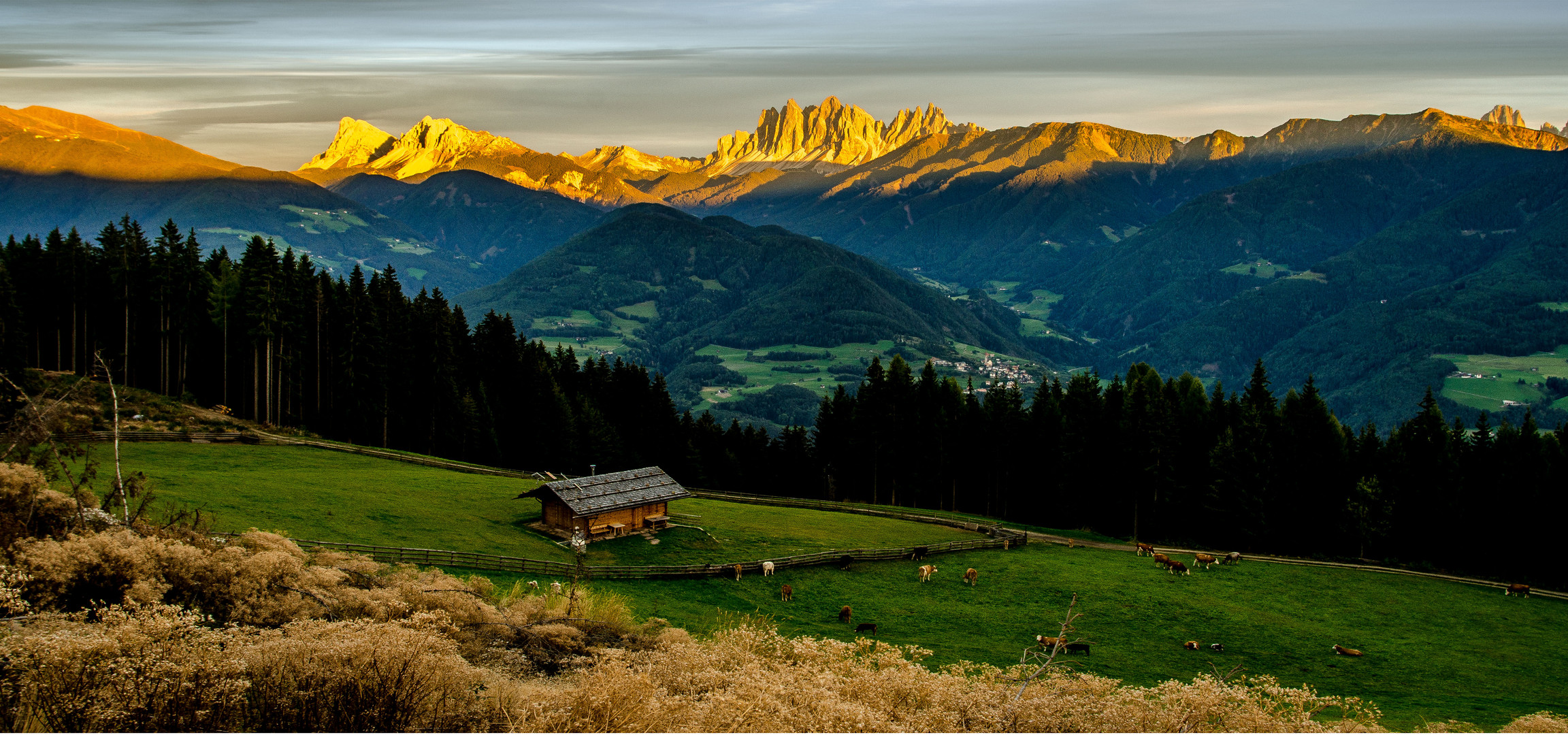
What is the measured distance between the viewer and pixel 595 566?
4628 cm

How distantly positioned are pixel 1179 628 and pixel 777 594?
20.6 meters

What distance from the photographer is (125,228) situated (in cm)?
8306

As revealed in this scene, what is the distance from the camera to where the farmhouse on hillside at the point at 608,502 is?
170 ft

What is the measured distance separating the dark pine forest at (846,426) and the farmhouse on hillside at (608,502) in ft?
107

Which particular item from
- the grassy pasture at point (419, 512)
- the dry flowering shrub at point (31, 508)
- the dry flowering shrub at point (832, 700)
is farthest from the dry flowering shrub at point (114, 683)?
the grassy pasture at point (419, 512)

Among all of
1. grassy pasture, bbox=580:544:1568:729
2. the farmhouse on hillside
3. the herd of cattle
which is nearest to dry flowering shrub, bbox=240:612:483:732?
the herd of cattle

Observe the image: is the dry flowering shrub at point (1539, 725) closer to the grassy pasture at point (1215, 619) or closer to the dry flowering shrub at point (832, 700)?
the dry flowering shrub at point (832, 700)

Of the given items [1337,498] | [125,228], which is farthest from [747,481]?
[125,228]

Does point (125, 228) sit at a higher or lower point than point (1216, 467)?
higher

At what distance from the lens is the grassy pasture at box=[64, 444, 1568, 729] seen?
3841cm

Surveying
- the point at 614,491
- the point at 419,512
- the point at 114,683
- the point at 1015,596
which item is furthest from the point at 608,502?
the point at 114,683

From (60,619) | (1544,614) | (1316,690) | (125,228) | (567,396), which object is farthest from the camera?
(567,396)

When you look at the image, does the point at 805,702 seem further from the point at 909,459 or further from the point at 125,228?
Result: the point at 125,228

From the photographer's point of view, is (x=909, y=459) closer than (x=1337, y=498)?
No
